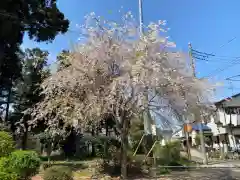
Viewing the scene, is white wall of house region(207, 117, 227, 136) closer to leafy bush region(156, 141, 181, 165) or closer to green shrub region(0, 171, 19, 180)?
leafy bush region(156, 141, 181, 165)

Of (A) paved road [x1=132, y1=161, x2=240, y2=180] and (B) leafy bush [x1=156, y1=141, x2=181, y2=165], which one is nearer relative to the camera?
(A) paved road [x1=132, y1=161, x2=240, y2=180]

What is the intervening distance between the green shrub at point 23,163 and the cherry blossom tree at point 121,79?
2103 millimetres

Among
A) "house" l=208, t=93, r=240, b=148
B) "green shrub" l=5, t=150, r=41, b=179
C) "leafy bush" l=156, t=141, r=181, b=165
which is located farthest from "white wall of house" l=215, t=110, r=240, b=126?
"green shrub" l=5, t=150, r=41, b=179

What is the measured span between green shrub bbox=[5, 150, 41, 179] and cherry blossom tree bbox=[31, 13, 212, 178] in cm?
210

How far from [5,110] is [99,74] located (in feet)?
81.6

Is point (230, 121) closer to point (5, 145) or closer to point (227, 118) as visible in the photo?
point (227, 118)

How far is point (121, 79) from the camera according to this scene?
9305mm

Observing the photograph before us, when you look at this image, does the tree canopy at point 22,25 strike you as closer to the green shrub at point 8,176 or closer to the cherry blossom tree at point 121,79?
the cherry blossom tree at point 121,79

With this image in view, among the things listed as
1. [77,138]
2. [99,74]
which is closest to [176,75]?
[99,74]

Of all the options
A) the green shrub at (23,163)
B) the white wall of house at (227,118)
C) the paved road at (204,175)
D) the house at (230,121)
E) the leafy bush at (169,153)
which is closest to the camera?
the green shrub at (23,163)

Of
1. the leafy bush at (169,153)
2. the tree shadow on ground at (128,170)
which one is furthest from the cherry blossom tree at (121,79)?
the leafy bush at (169,153)

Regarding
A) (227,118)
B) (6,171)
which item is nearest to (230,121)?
(227,118)

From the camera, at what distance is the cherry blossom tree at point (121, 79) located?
9.47 meters

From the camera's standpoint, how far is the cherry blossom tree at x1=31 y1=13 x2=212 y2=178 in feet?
31.1
